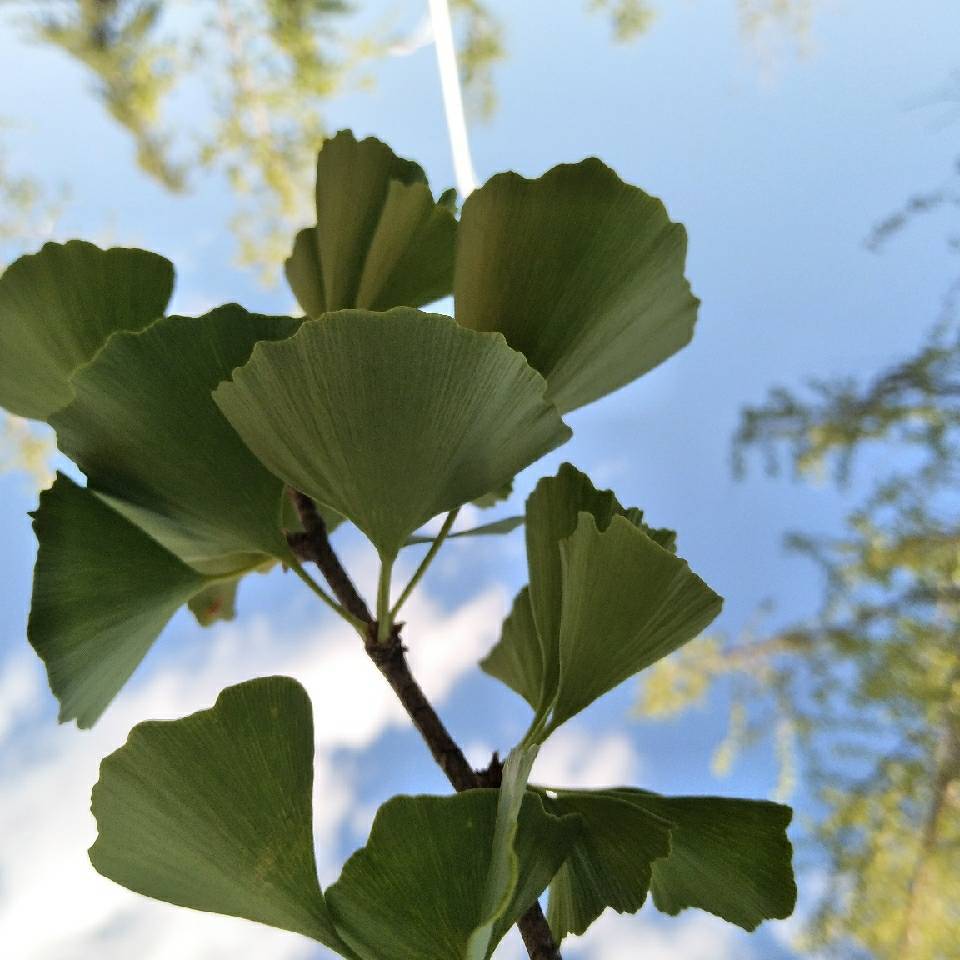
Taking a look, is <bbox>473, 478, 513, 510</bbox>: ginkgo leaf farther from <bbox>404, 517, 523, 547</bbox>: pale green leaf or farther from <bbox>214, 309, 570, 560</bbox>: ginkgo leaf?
<bbox>214, 309, 570, 560</bbox>: ginkgo leaf

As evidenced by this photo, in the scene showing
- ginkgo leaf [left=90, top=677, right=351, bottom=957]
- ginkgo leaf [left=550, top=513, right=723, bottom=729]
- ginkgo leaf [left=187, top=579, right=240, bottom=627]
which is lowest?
ginkgo leaf [left=90, top=677, right=351, bottom=957]

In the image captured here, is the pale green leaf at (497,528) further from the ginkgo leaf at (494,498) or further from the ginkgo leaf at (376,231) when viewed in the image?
the ginkgo leaf at (376,231)

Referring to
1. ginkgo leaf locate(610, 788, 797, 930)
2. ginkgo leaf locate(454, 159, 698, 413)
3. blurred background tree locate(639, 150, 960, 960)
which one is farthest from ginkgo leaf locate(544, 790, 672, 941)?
A: blurred background tree locate(639, 150, 960, 960)

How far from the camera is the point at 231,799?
242mm

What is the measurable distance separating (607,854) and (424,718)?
0.22 ft

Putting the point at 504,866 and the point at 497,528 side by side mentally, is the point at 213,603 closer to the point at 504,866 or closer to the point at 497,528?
the point at 497,528

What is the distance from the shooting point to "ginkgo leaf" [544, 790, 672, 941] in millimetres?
259

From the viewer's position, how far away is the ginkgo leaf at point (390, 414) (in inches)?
9.1

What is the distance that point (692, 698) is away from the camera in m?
1.49

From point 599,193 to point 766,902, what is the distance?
0.74 ft

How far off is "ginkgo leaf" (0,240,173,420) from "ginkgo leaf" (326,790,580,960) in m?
0.20

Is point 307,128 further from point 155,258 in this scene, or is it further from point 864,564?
point 155,258

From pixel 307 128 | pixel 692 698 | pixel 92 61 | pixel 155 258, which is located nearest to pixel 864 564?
pixel 692 698

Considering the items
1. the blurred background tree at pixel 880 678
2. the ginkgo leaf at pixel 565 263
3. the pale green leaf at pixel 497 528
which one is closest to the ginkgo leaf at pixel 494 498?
the pale green leaf at pixel 497 528
